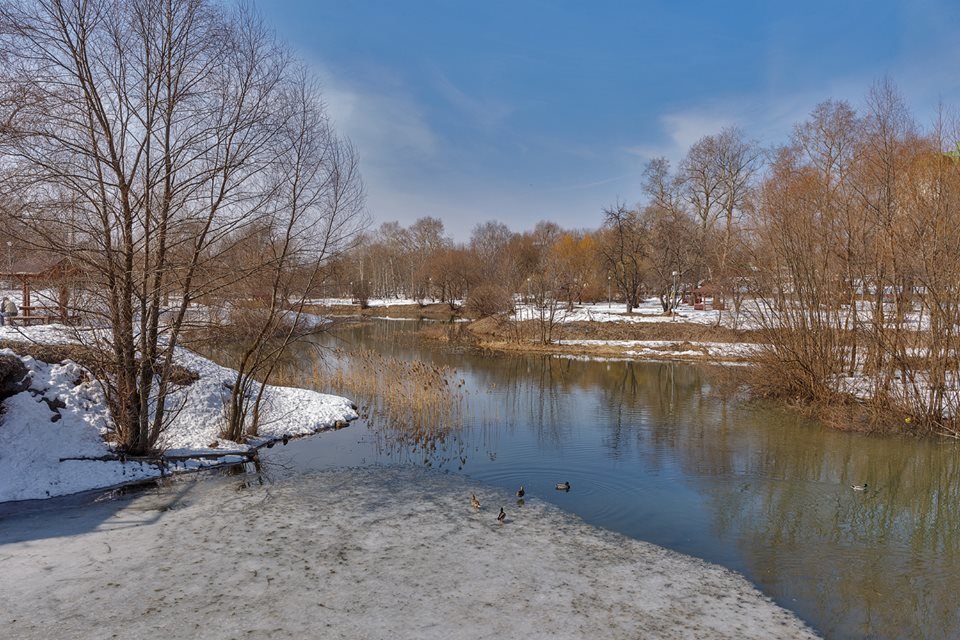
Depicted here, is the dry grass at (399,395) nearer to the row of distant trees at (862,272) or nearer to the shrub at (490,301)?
the row of distant trees at (862,272)

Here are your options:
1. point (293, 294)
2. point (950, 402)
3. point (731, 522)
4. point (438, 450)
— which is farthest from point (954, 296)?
point (293, 294)

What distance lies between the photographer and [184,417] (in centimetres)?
1140

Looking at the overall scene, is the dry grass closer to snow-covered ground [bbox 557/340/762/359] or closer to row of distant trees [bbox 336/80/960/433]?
row of distant trees [bbox 336/80/960/433]

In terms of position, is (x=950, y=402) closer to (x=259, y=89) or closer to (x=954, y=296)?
(x=954, y=296)

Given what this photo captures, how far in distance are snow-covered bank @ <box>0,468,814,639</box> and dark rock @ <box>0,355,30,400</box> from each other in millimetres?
2966

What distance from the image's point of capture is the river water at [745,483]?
5879 mm

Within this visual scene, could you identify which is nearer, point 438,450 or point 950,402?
point 438,450

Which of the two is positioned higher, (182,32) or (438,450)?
(182,32)

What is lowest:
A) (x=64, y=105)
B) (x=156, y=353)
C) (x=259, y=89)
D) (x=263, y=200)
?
(x=156, y=353)

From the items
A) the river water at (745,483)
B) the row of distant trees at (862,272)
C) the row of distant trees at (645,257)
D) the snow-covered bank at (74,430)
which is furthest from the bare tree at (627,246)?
the snow-covered bank at (74,430)

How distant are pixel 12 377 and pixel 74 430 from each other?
139 cm

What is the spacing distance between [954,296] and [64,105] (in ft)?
52.8

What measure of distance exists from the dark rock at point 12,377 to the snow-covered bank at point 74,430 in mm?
144

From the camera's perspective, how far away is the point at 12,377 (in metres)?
9.29
